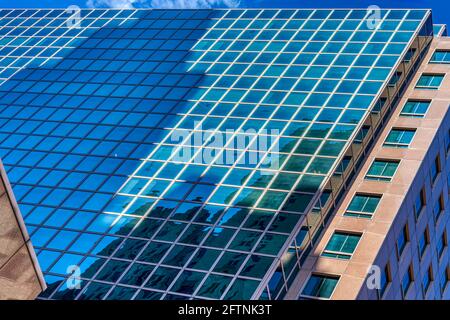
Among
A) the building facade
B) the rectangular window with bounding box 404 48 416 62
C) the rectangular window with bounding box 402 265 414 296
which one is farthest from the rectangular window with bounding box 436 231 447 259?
the building facade

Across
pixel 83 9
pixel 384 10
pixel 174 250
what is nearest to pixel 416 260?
pixel 174 250

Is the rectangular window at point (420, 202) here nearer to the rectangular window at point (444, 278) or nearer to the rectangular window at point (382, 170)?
the rectangular window at point (382, 170)

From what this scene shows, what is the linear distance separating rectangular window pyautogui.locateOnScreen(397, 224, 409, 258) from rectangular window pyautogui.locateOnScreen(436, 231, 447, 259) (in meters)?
8.59

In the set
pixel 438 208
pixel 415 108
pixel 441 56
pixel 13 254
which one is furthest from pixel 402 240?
pixel 13 254

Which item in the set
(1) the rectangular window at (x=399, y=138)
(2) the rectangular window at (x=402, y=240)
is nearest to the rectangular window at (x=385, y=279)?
(2) the rectangular window at (x=402, y=240)

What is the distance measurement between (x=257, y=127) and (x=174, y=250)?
15.5 m

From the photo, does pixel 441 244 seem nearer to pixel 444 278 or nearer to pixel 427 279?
pixel 444 278

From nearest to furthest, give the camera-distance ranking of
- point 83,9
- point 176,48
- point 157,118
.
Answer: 1. point 157,118
2. point 176,48
3. point 83,9

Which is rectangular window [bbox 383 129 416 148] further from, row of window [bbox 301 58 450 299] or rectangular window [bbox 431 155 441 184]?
rectangular window [bbox 431 155 441 184]

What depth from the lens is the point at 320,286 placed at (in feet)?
146

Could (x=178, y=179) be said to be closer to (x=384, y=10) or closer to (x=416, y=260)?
(x=416, y=260)

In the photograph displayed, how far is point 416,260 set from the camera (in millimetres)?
52469

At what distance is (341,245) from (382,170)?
9476 millimetres
